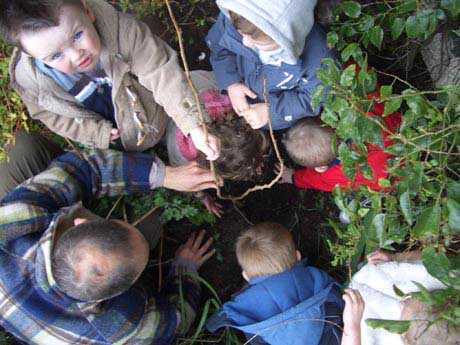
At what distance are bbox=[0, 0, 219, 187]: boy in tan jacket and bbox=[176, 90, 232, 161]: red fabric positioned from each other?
136mm

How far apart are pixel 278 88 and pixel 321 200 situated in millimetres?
845

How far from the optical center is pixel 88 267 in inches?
72.5

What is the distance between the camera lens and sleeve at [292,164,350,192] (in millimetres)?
2338

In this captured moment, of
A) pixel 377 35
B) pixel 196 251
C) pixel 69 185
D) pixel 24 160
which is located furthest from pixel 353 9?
pixel 24 160

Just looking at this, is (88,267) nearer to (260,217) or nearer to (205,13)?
(260,217)

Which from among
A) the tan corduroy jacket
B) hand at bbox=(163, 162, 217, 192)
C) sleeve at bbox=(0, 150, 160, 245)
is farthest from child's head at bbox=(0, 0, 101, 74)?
hand at bbox=(163, 162, 217, 192)

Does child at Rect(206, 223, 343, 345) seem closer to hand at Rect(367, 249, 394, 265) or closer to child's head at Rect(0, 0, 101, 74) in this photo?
hand at Rect(367, 249, 394, 265)

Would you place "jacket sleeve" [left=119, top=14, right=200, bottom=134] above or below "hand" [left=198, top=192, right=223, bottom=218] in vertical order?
above

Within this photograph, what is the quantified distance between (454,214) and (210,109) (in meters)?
1.45

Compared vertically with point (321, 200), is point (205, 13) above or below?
above

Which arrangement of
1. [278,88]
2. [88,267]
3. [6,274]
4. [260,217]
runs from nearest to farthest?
[88,267]
[6,274]
[278,88]
[260,217]

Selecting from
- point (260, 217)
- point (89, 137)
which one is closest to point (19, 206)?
point (89, 137)

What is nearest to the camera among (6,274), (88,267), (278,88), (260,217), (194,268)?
(88,267)

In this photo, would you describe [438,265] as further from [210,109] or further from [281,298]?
[210,109]
